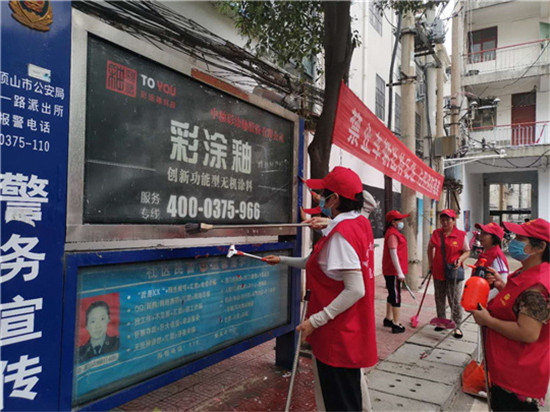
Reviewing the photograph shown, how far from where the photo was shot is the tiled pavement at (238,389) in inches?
120

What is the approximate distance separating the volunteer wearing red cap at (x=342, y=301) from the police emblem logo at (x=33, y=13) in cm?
163

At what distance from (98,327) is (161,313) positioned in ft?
1.43

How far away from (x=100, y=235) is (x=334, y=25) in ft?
10.3

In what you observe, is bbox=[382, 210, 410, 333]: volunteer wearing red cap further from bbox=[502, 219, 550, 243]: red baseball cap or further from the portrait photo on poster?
the portrait photo on poster

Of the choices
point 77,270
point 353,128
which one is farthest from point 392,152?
point 77,270

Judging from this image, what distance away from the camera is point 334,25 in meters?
4.01

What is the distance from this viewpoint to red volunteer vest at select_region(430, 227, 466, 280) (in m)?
5.30

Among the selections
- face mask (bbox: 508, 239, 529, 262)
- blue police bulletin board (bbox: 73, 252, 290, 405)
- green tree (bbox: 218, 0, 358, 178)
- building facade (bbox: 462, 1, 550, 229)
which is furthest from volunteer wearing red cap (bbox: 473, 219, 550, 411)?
building facade (bbox: 462, 1, 550, 229)

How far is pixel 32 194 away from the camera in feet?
5.57

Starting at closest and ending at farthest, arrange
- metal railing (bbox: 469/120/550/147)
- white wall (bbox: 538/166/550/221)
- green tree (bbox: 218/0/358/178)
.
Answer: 1. green tree (bbox: 218/0/358/178)
2. metal railing (bbox: 469/120/550/147)
3. white wall (bbox: 538/166/550/221)

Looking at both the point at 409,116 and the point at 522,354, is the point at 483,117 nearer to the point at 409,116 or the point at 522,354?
the point at 409,116

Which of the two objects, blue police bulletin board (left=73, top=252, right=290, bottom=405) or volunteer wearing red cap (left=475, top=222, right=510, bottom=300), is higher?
volunteer wearing red cap (left=475, top=222, right=510, bottom=300)

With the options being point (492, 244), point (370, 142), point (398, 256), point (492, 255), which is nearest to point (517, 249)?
point (492, 255)

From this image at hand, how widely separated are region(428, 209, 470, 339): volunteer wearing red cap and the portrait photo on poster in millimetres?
4456
